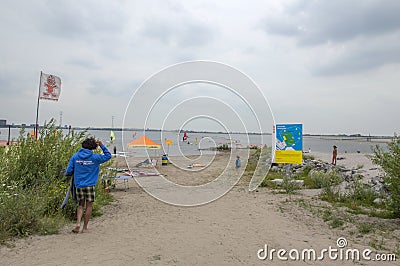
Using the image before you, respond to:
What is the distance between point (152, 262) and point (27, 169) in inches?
163

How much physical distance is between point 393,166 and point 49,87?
9.79m

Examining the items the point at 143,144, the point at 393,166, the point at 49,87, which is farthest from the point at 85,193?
the point at 143,144

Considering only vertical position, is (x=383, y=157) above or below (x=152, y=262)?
above

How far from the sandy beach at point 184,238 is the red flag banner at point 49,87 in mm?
4088

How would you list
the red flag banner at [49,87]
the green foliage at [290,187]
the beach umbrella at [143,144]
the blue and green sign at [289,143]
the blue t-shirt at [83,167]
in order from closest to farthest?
1. the blue t-shirt at [83,167]
2. the red flag banner at [49,87]
3. the green foliage at [290,187]
4. the blue and green sign at [289,143]
5. the beach umbrella at [143,144]

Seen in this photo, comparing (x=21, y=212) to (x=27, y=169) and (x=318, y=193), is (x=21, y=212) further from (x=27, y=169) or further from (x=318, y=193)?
(x=318, y=193)

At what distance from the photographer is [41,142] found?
23.3 feet

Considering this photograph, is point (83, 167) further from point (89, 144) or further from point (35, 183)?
point (35, 183)

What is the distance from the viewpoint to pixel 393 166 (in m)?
6.48

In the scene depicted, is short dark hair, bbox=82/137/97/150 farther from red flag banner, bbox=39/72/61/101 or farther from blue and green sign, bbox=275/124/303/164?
blue and green sign, bbox=275/124/303/164

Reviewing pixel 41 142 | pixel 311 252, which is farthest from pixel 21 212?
pixel 311 252

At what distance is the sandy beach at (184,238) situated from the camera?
4363 mm

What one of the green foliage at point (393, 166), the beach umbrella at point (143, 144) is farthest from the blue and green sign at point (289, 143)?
the beach umbrella at point (143, 144)

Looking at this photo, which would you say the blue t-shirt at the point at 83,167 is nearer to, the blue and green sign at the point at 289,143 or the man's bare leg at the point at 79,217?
the man's bare leg at the point at 79,217
